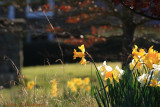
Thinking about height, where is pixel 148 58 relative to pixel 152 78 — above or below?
above

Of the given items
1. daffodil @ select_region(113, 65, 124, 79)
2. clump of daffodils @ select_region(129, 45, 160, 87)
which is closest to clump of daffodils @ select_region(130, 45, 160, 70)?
clump of daffodils @ select_region(129, 45, 160, 87)

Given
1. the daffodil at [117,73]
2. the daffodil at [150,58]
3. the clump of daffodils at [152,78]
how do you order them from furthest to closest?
1. the daffodil at [117,73]
2. the daffodil at [150,58]
3. the clump of daffodils at [152,78]

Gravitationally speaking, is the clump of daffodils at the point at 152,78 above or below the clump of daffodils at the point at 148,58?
below

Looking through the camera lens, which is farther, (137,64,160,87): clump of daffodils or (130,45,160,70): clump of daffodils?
(130,45,160,70): clump of daffodils

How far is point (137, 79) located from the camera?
230cm

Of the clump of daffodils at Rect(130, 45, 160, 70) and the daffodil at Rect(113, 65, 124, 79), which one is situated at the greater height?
the clump of daffodils at Rect(130, 45, 160, 70)

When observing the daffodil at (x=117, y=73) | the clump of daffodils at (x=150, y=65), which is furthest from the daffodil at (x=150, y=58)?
the daffodil at (x=117, y=73)

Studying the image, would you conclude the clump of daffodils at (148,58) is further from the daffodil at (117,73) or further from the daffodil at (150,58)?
the daffodil at (117,73)

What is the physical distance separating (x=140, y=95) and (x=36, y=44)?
12.0 meters

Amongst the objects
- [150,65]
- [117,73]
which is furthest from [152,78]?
[117,73]

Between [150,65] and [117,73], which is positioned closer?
[150,65]

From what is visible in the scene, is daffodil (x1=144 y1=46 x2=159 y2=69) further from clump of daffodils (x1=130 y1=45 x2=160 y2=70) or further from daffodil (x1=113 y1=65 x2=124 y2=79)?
daffodil (x1=113 y1=65 x2=124 y2=79)

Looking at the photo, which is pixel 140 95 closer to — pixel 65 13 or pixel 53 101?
pixel 53 101

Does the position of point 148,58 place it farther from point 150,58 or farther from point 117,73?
point 117,73
